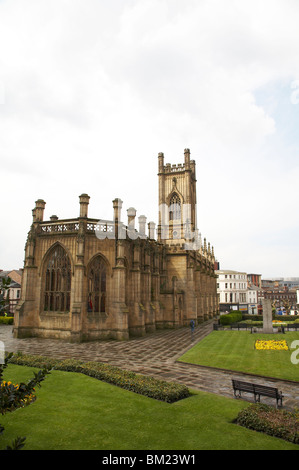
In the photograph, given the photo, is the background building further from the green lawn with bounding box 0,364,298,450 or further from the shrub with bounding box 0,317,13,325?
the green lawn with bounding box 0,364,298,450

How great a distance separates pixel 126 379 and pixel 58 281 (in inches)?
641

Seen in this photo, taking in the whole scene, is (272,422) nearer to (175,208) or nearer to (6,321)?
(6,321)

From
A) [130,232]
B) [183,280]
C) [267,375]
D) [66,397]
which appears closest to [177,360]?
[267,375]

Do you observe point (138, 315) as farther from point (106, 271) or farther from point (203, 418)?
point (203, 418)

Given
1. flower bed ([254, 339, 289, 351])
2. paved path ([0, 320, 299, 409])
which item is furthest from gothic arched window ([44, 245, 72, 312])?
flower bed ([254, 339, 289, 351])

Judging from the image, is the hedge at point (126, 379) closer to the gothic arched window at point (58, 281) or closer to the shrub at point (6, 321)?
the gothic arched window at point (58, 281)

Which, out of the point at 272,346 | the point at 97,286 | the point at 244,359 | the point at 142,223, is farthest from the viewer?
the point at 142,223

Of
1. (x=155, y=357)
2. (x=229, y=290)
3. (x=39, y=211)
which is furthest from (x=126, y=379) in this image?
(x=229, y=290)

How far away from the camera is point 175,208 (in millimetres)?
52219

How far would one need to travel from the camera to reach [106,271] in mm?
27000

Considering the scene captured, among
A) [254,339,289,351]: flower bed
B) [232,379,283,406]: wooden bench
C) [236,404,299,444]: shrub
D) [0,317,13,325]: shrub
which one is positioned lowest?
[0,317,13,325]: shrub

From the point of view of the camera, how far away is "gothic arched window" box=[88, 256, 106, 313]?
26438 millimetres

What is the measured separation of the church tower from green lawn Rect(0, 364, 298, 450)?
37407mm
